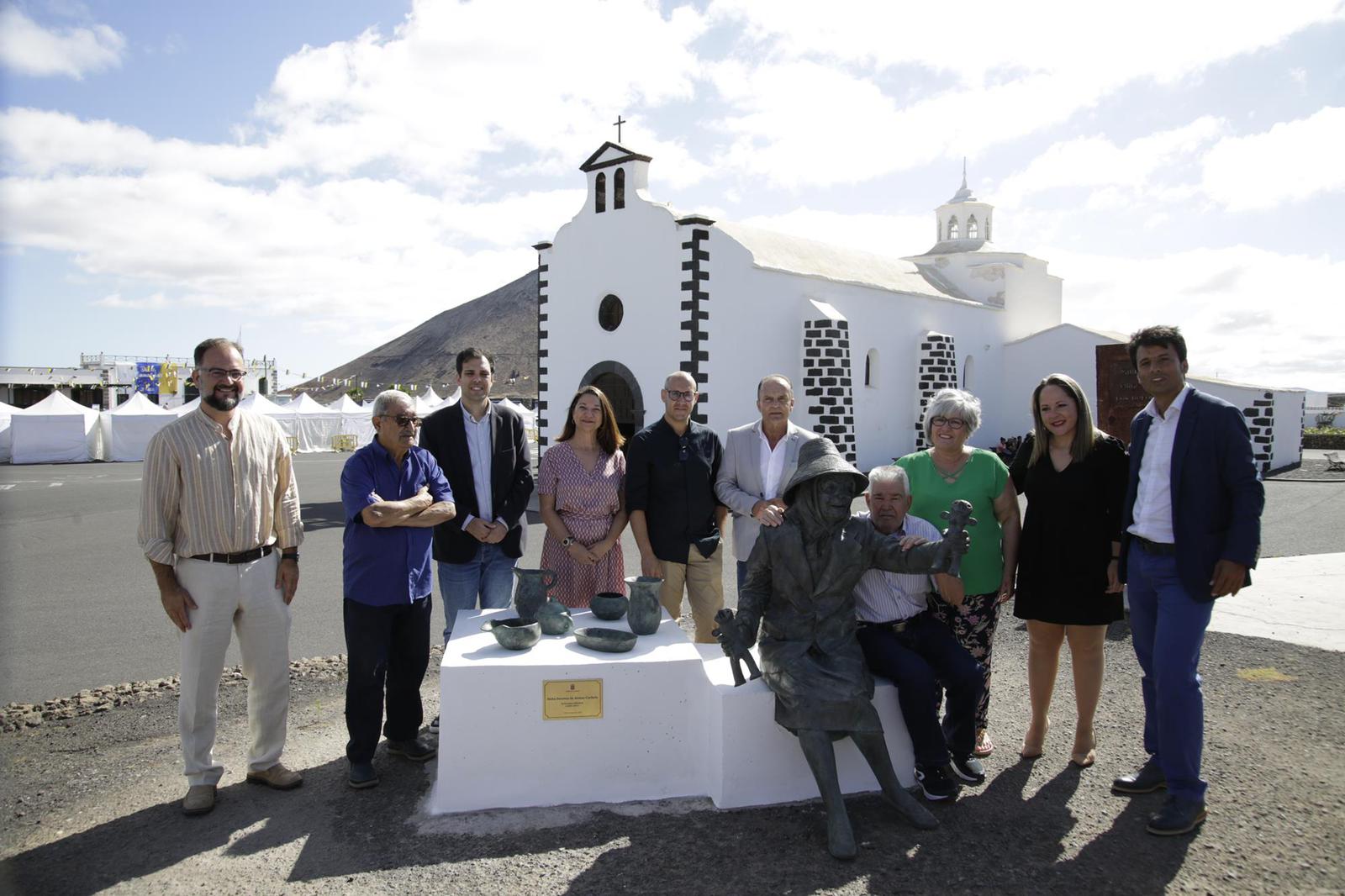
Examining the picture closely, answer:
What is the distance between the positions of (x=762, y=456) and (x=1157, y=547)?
6.15 ft

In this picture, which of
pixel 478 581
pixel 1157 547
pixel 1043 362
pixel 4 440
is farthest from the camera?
pixel 4 440

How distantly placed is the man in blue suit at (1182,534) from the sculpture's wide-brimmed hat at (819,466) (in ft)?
3.81

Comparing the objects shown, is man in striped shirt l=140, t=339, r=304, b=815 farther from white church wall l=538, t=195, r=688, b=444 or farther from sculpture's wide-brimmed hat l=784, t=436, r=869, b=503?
white church wall l=538, t=195, r=688, b=444

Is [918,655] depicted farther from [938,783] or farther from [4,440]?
[4,440]

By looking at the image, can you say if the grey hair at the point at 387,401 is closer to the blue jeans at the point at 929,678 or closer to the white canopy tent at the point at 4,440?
the blue jeans at the point at 929,678

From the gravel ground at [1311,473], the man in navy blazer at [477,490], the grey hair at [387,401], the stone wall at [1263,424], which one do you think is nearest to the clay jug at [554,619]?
the man in navy blazer at [477,490]

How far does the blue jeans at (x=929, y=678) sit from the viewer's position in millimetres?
3498

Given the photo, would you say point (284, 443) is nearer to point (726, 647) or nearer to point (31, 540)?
point (726, 647)

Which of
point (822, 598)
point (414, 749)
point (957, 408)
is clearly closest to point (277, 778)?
point (414, 749)

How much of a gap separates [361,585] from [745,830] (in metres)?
1.94

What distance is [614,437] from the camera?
15.1ft

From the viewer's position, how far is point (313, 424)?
30.7 m

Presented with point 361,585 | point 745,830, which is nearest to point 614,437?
point 361,585

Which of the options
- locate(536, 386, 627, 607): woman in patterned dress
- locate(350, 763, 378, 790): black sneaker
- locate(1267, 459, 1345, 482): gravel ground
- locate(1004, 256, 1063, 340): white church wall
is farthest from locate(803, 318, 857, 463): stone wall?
locate(350, 763, 378, 790): black sneaker
